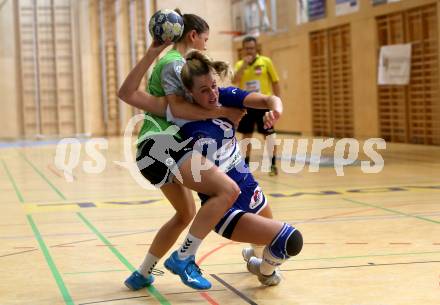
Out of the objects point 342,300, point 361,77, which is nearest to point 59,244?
point 342,300

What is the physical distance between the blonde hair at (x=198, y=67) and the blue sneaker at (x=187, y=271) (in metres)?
0.92

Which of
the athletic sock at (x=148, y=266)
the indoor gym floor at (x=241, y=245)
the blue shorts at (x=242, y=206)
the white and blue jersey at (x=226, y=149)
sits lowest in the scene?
the indoor gym floor at (x=241, y=245)

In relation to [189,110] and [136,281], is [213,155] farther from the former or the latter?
[136,281]

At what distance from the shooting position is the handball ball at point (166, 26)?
4.44m

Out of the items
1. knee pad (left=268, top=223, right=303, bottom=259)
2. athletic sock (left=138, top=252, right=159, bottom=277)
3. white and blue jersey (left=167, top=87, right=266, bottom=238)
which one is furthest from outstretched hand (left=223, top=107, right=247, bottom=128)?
athletic sock (left=138, top=252, right=159, bottom=277)

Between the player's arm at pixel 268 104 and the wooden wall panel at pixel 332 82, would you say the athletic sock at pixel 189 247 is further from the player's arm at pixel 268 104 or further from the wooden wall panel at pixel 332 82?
the wooden wall panel at pixel 332 82

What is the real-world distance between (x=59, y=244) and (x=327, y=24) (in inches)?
654

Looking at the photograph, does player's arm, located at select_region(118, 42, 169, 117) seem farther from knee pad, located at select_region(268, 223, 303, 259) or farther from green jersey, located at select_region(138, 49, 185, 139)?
knee pad, located at select_region(268, 223, 303, 259)

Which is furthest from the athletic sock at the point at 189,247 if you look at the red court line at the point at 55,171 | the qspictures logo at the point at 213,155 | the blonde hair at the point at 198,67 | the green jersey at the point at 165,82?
the red court line at the point at 55,171

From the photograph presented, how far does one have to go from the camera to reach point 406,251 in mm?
5617

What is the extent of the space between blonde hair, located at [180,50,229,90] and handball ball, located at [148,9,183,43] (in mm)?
146

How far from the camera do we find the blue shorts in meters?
4.50

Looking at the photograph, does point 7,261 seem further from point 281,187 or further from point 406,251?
point 281,187

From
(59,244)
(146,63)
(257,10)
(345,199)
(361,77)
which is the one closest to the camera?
(146,63)
